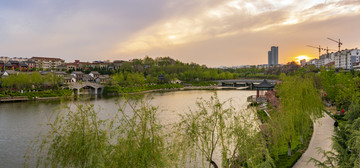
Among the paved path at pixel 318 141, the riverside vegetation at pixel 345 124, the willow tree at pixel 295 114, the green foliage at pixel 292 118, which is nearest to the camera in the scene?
the riverside vegetation at pixel 345 124

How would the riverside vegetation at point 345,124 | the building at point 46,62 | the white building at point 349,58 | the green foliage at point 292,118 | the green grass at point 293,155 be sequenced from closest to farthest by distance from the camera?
the riverside vegetation at point 345,124
the green grass at point 293,155
the green foliage at point 292,118
the white building at point 349,58
the building at point 46,62

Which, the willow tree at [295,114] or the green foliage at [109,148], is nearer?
the green foliage at [109,148]

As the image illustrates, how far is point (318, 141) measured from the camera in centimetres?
1349

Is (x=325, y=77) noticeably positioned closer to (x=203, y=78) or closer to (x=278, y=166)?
(x=278, y=166)

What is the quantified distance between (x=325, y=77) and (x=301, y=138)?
21.5 m

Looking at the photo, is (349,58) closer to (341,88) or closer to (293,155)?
(341,88)

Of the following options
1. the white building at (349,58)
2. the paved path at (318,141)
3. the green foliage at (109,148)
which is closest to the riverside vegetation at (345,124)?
the paved path at (318,141)

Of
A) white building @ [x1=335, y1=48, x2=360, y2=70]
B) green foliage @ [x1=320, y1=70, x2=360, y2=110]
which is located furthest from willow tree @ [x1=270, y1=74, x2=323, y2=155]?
white building @ [x1=335, y1=48, x2=360, y2=70]

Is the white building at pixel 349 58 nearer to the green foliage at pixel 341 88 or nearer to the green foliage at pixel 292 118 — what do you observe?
the green foliage at pixel 341 88

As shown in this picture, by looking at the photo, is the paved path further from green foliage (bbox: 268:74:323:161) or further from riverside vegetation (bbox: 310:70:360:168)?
green foliage (bbox: 268:74:323:161)

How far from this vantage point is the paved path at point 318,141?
10.6 meters

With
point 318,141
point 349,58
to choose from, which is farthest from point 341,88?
point 349,58

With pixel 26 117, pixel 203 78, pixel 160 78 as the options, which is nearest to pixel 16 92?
pixel 26 117

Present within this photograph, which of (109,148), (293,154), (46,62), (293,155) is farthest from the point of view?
(46,62)
